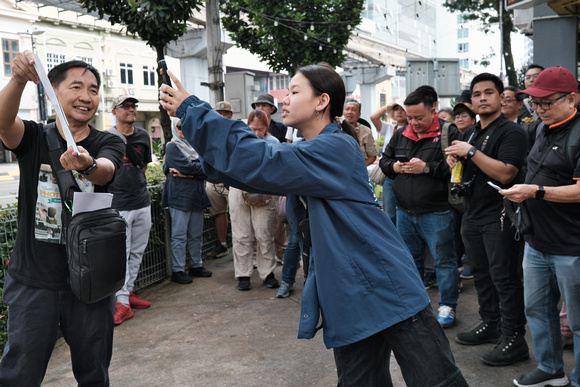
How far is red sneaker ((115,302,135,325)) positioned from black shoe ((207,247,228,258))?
8.01 ft

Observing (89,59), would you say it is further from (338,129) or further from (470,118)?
(338,129)

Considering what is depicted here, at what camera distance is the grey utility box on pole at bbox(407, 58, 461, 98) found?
1216 cm

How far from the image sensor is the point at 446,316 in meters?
4.83

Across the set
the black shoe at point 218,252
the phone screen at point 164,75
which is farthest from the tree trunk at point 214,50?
the phone screen at point 164,75

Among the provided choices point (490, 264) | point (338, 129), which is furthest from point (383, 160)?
point (338, 129)

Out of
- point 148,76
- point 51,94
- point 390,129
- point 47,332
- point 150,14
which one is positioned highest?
point 148,76

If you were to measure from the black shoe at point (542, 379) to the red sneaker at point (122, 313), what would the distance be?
11.6 ft

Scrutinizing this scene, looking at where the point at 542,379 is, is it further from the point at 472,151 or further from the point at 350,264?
the point at 350,264

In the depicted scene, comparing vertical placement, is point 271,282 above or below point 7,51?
below

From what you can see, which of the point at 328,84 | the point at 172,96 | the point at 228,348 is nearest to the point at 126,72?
the point at 228,348

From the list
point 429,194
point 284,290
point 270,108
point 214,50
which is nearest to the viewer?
point 429,194

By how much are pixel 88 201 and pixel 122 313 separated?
9.83 ft

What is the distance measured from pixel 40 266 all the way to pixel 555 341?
3208 mm

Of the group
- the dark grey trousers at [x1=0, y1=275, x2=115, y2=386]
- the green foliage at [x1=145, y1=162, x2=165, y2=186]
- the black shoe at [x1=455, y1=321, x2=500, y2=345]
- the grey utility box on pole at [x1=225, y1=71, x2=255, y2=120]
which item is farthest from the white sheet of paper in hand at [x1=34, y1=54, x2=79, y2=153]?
the grey utility box on pole at [x1=225, y1=71, x2=255, y2=120]
